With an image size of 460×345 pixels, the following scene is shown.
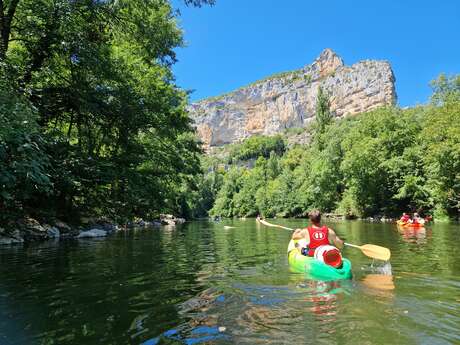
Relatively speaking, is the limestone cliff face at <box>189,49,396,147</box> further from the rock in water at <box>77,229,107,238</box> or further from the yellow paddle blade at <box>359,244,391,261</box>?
the yellow paddle blade at <box>359,244,391,261</box>

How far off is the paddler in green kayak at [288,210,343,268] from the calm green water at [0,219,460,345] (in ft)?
1.95

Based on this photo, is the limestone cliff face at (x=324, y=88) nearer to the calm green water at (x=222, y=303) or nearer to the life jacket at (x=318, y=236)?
the calm green water at (x=222, y=303)

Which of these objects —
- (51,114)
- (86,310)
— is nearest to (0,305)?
(86,310)

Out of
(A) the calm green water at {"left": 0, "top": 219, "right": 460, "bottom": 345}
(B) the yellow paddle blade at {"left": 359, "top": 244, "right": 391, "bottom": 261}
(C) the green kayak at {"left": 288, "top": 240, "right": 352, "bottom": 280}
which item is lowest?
(A) the calm green water at {"left": 0, "top": 219, "right": 460, "bottom": 345}

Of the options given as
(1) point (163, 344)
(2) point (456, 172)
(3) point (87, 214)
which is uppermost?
(2) point (456, 172)

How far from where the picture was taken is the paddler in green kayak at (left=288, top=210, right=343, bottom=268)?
8.02 meters

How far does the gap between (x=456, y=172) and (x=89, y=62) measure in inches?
1282

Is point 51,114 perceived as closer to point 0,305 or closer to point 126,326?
point 0,305

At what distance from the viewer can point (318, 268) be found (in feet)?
26.3

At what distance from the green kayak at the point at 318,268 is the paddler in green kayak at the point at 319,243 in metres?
0.13

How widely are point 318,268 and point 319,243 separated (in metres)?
0.87

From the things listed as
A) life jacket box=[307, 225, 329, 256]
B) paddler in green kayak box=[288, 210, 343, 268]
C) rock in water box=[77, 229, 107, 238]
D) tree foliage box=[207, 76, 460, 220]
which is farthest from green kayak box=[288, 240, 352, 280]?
tree foliage box=[207, 76, 460, 220]

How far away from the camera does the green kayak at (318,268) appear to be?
7.68 m

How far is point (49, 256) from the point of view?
11.7 metres
